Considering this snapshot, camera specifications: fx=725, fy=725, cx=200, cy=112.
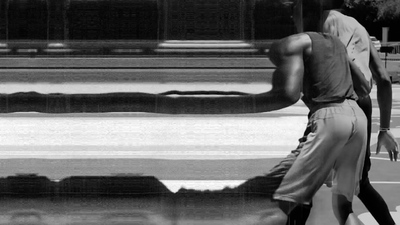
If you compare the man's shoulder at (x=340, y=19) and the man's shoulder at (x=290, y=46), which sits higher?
the man's shoulder at (x=340, y=19)

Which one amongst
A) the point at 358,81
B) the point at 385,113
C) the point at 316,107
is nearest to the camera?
the point at 316,107

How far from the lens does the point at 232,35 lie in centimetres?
209

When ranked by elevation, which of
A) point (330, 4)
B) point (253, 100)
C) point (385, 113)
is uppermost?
point (330, 4)

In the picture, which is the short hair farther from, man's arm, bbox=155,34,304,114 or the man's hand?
the man's hand

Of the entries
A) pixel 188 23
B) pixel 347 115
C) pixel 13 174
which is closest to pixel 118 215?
pixel 13 174

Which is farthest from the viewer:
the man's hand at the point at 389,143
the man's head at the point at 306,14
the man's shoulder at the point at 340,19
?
the man's hand at the point at 389,143

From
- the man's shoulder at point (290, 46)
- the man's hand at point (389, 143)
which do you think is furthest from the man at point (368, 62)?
the man's shoulder at point (290, 46)

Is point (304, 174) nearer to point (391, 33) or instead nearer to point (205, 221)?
point (205, 221)

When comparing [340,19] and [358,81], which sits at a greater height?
[340,19]

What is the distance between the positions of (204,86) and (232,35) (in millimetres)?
168

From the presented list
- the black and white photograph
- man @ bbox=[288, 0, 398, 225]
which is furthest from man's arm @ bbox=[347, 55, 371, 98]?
the black and white photograph

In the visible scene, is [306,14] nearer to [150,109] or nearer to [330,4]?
[330,4]

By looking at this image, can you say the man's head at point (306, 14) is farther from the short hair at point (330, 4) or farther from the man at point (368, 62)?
the man at point (368, 62)

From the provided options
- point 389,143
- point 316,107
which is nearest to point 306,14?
point 316,107
